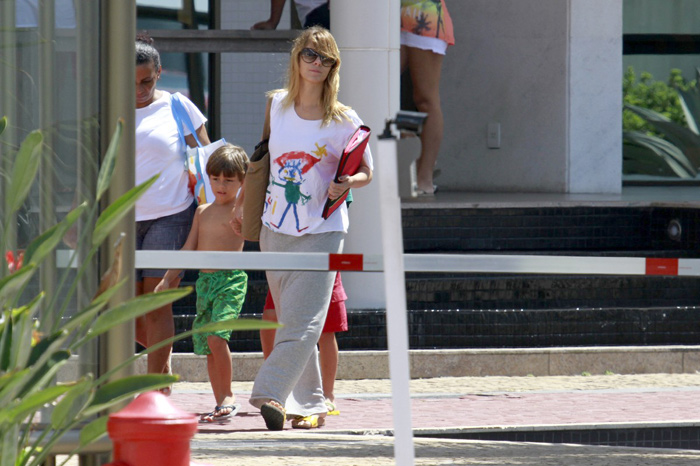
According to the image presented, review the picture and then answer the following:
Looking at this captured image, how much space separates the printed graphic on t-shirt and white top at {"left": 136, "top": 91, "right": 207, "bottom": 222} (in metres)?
0.67

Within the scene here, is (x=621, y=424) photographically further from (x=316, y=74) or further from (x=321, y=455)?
(x=316, y=74)

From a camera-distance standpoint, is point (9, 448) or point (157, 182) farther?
point (157, 182)

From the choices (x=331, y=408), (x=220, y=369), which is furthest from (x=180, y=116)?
(x=331, y=408)

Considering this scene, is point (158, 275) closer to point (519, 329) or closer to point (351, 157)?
point (351, 157)

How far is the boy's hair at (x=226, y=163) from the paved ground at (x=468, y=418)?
1.11m

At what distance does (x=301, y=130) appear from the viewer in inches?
206

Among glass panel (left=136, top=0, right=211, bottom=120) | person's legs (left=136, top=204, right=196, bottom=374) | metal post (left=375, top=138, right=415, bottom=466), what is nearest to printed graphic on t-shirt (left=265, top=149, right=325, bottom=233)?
person's legs (left=136, top=204, right=196, bottom=374)

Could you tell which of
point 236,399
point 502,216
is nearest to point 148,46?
point 236,399

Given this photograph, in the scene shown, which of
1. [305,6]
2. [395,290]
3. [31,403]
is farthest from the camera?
[305,6]

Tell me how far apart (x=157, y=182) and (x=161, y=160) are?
12 centimetres

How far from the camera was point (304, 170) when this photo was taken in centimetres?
522

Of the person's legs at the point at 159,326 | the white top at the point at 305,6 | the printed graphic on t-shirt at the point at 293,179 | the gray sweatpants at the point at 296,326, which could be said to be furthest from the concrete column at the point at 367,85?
the white top at the point at 305,6

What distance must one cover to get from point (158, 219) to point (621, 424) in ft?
7.37

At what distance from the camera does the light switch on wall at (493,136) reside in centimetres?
1184
